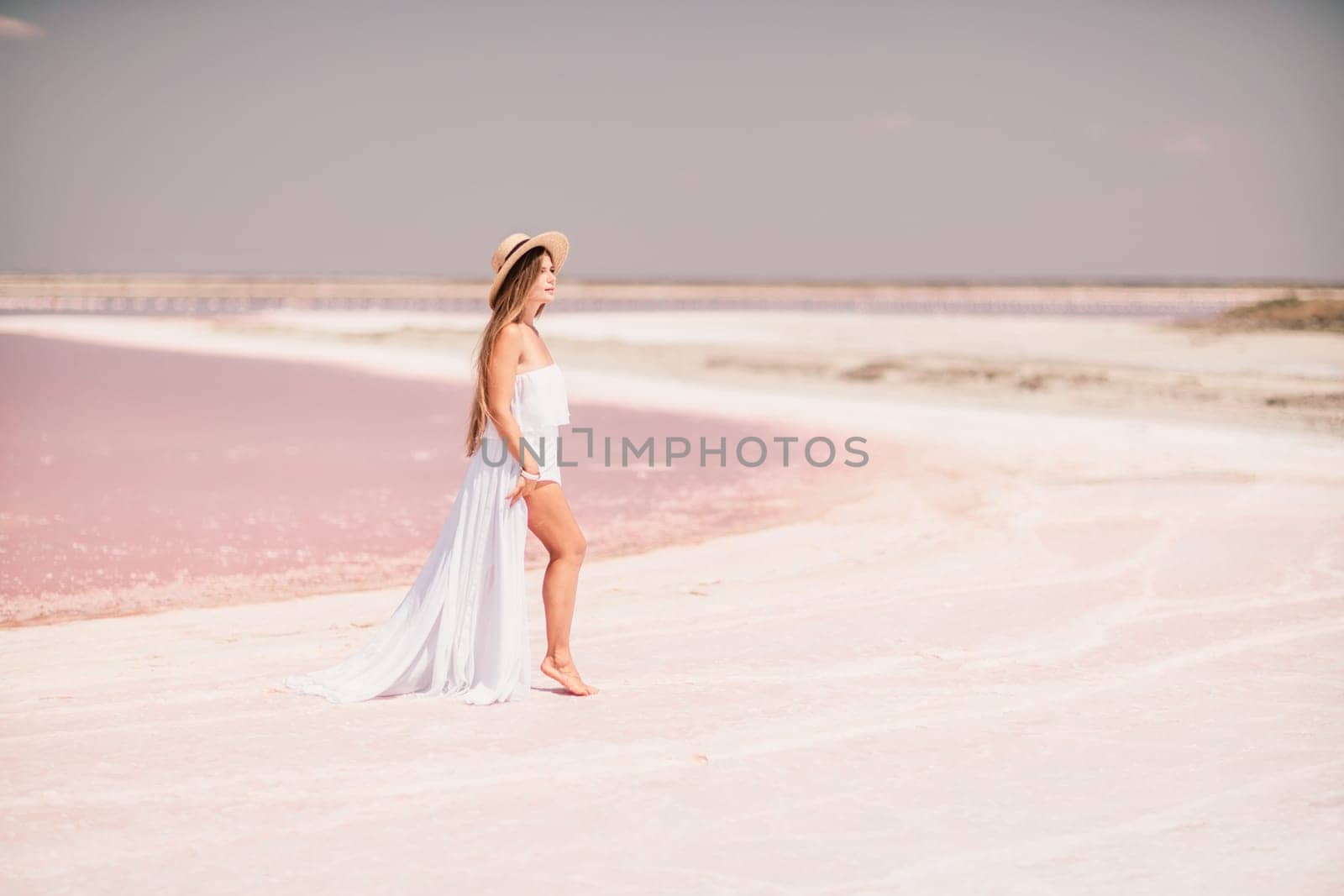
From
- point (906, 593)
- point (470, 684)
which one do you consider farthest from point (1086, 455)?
point (470, 684)

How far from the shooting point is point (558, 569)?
4.97m

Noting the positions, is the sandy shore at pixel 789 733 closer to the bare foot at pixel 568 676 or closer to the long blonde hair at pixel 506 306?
the bare foot at pixel 568 676

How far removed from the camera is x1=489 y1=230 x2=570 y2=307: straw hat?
15.8ft

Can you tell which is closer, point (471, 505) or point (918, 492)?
→ point (471, 505)

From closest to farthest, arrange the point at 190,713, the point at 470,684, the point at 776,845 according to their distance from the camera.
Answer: the point at 776,845 → the point at 190,713 → the point at 470,684

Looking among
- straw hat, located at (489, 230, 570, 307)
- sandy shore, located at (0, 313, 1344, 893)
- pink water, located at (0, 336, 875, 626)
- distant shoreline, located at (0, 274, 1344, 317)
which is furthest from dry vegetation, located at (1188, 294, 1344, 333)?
straw hat, located at (489, 230, 570, 307)

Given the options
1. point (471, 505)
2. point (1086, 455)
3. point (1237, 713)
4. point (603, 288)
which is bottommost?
point (603, 288)

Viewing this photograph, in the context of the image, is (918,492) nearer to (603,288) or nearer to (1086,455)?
(1086,455)

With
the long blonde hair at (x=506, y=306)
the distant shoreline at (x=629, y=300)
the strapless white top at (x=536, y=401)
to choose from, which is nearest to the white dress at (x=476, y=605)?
the strapless white top at (x=536, y=401)

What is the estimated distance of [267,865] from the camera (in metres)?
3.36

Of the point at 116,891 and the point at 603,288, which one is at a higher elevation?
the point at 116,891

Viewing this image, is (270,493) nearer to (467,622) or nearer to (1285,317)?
(467,622)

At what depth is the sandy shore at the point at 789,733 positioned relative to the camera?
11.2 ft

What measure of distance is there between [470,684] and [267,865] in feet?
5.42
